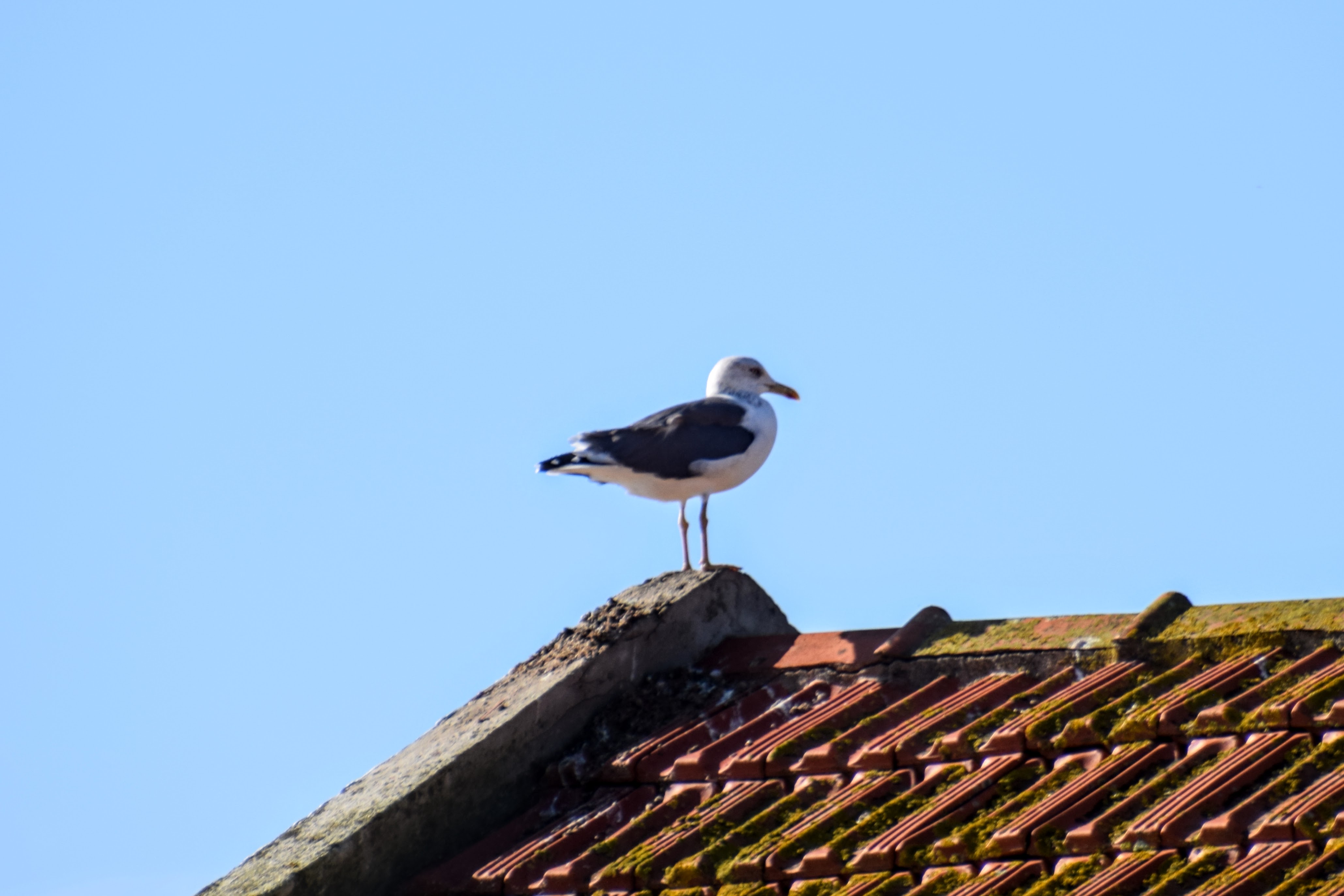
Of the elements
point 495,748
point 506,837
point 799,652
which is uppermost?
point 799,652

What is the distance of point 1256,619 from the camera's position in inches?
194

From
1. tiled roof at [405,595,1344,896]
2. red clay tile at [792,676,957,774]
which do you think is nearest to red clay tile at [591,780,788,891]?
tiled roof at [405,595,1344,896]

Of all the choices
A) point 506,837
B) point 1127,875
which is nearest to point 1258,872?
point 1127,875

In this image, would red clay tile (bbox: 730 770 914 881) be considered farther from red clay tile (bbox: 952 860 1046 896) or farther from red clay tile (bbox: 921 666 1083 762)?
red clay tile (bbox: 952 860 1046 896)

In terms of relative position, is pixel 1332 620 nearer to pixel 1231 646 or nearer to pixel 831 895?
pixel 1231 646

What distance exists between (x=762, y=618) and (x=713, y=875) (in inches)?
68.6

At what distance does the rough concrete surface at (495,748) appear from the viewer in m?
5.20

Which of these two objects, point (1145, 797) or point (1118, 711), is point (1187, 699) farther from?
point (1145, 797)

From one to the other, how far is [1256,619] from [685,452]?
4.07 m

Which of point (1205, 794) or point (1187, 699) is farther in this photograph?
point (1187, 699)

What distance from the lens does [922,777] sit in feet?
15.7

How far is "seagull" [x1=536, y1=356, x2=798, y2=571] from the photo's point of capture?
868 centimetres

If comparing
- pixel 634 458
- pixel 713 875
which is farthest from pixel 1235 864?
pixel 634 458

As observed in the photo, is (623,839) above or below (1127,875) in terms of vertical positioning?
above
